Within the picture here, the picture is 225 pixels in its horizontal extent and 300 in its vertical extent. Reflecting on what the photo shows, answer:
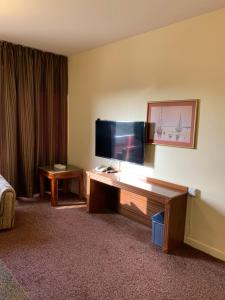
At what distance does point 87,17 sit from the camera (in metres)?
2.67

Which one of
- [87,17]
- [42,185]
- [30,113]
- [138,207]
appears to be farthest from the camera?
[42,185]

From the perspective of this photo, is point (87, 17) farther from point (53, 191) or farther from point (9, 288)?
point (9, 288)

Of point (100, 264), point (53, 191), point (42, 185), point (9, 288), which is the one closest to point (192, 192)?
point (100, 264)

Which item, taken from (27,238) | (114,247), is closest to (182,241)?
(114,247)

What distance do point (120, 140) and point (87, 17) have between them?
5.04ft

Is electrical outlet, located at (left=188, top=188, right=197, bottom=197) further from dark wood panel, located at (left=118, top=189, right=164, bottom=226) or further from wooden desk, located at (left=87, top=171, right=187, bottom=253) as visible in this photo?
dark wood panel, located at (left=118, top=189, right=164, bottom=226)

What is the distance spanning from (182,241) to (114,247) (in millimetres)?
792

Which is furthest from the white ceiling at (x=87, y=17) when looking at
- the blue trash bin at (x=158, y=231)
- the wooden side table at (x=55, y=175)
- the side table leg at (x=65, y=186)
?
the side table leg at (x=65, y=186)

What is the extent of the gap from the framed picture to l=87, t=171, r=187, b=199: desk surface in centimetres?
50

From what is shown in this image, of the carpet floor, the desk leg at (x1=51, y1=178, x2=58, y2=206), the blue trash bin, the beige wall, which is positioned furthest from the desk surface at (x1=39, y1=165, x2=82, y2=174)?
the blue trash bin

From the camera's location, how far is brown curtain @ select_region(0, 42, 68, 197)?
374 cm

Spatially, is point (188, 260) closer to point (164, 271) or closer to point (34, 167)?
point (164, 271)

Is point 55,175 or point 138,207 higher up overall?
point 55,175

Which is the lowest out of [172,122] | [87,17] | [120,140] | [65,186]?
[65,186]
